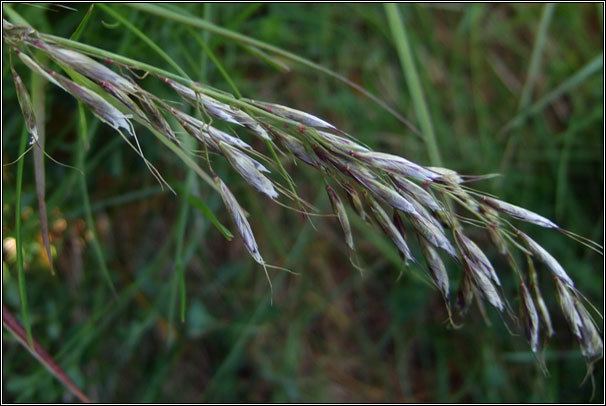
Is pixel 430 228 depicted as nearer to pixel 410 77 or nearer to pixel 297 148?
pixel 297 148

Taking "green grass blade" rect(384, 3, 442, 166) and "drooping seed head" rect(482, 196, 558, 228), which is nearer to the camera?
"drooping seed head" rect(482, 196, 558, 228)

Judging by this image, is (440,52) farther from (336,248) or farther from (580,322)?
(580,322)

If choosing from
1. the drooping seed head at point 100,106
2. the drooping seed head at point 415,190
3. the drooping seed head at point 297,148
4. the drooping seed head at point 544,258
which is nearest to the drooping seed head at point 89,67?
the drooping seed head at point 100,106

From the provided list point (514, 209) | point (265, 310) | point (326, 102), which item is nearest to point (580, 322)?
point (514, 209)

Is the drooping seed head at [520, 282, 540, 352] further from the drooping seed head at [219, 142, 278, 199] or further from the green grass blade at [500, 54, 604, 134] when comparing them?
the green grass blade at [500, 54, 604, 134]

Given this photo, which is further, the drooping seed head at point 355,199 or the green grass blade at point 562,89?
the green grass blade at point 562,89

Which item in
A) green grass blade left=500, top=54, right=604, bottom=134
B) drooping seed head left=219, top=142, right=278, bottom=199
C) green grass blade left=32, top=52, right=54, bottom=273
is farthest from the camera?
green grass blade left=500, top=54, right=604, bottom=134

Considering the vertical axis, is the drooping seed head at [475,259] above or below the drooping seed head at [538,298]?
above

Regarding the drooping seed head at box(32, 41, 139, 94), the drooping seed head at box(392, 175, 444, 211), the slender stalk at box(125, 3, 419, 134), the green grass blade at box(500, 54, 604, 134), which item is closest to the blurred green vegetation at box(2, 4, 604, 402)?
the green grass blade at box(500, 54, 604, 134)

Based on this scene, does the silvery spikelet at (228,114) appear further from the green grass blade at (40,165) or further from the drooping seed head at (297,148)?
the green grass blade at (40,165)
